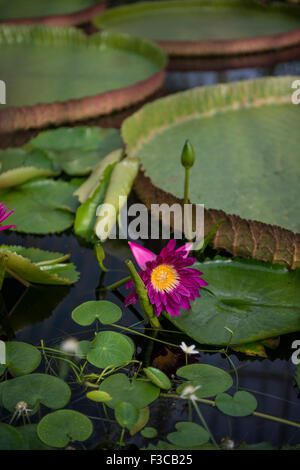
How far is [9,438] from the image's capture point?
929 millimetres

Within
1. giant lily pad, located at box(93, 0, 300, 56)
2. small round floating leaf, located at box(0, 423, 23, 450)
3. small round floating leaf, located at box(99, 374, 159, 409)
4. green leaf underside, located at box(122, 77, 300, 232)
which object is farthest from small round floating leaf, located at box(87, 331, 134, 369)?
giant lily pad, located at box(93, 0, 300, 56)

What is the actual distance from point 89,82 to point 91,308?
1.82 metres

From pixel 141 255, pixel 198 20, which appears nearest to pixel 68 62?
pixel 198 20

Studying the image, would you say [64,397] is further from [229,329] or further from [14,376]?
[229,329]

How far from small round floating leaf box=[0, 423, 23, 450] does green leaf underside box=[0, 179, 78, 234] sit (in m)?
0.82

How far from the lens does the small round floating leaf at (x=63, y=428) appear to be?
95cm

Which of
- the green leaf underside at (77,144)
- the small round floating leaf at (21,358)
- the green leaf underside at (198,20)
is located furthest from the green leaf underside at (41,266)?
the green leaf underside at (198,20)

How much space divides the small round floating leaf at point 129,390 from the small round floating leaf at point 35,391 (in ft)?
0.30

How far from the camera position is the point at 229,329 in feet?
3.92

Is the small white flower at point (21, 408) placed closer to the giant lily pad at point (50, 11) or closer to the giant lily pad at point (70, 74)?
the giant lily pad at point (70, 74)

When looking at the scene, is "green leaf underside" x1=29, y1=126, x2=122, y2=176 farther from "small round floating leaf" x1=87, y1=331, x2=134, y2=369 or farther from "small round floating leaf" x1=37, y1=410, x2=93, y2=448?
"small round floating leaf" x1=37, y1=410, x2=93, y2=448

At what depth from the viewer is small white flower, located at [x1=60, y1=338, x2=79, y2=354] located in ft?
3.91

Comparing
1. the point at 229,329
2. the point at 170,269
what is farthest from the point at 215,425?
the point at 170,269

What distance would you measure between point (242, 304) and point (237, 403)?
31cm
